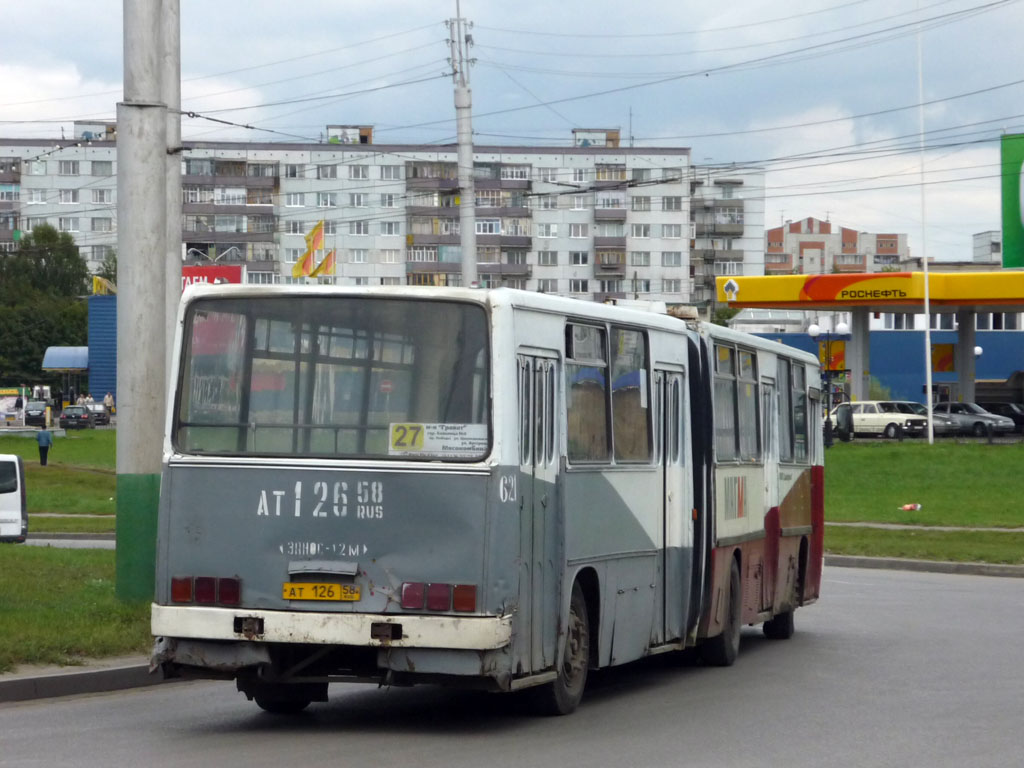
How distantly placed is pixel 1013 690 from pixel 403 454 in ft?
17.9

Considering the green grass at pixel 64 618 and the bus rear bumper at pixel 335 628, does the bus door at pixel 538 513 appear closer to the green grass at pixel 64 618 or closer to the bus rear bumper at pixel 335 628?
the bus rear bumper at pixel 335 628

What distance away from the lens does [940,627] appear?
1830 cm

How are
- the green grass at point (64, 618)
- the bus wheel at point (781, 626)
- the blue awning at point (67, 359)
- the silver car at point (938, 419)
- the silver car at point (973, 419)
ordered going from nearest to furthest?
the green grass at point (64, 618) → the bus wheel at point (781, 626) → the silver car at point (938, 419) → the silver car at point (973, 419) → the blue awning at point (67, 359)

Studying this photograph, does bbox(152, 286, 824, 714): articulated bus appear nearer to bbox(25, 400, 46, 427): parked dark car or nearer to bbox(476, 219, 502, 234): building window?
bbox(25, 400, 46, 427): parked dark car

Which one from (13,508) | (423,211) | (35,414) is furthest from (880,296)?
(423,211)

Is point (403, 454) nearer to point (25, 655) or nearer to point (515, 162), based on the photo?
point (25, 655)

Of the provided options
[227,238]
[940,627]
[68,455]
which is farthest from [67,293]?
[940,627]

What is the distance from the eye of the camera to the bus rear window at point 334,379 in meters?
10.2

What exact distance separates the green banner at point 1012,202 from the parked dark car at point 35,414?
53710 millimetres

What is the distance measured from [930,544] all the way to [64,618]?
1897 cm

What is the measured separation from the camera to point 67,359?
109250 millimetres

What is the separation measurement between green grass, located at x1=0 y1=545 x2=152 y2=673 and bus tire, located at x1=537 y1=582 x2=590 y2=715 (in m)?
3.56

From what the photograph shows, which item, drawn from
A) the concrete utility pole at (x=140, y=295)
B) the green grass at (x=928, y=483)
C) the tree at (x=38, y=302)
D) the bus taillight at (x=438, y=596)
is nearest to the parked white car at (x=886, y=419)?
the green grass at (x=928, y=483)

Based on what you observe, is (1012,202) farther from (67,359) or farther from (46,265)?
(46,265)
